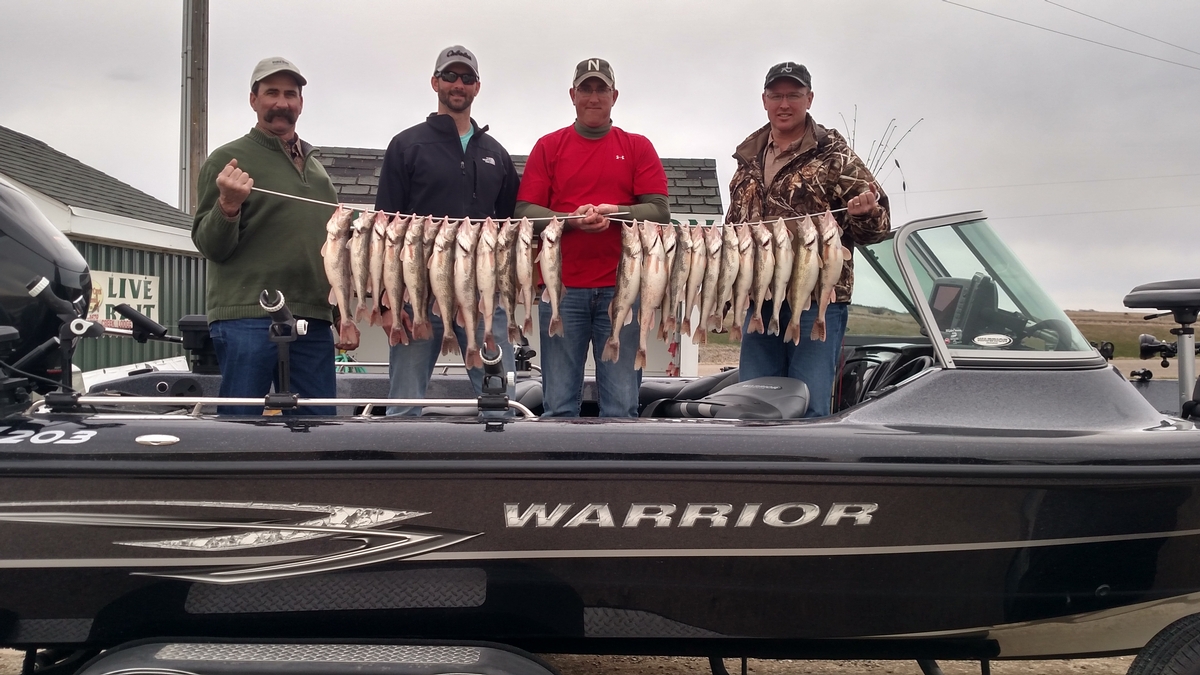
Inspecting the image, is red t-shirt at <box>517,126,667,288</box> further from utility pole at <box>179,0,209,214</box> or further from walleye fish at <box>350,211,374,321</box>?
utility pole at <box>179,0,209,214</box>

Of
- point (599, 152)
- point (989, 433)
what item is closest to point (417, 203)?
point (599, 152)

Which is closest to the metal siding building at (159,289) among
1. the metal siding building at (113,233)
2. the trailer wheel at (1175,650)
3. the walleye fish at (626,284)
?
the metal siding building at (113,233)

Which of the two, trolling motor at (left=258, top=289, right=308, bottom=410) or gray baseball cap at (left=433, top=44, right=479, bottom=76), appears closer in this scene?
trolling motor at (left=258, top=289, right=308, bottom=410)

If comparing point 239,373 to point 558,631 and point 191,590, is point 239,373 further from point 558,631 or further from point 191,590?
point 558,631

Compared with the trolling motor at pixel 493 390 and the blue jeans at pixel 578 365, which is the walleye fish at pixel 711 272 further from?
the trolling motor at pixel 493 390

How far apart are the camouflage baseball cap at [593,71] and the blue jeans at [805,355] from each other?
1.16 m

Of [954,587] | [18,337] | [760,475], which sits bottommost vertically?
[954,587]

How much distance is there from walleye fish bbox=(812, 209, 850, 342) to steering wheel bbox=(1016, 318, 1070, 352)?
0.69 metres

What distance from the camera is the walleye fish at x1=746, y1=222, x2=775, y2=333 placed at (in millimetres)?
3359

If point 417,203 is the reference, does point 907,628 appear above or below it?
below

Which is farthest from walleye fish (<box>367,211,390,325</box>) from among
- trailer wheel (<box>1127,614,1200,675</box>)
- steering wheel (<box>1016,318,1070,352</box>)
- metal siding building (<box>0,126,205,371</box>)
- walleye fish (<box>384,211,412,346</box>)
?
metal siding building (<box>0,126,205,371</box>)

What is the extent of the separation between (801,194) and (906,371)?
0.85m

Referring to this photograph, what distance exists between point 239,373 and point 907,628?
2.61 metres

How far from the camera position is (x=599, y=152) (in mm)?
3689
